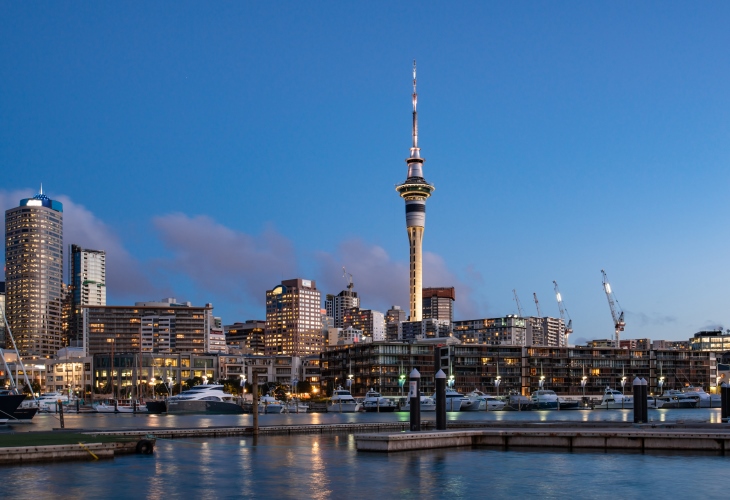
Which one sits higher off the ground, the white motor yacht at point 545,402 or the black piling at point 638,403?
the black piling at point 638,403

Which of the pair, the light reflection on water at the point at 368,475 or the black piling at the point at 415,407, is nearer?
the light reflection on water at the point at 368,475

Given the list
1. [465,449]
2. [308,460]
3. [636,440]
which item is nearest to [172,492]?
[308,460]

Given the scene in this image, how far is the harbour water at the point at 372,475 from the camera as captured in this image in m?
40.5

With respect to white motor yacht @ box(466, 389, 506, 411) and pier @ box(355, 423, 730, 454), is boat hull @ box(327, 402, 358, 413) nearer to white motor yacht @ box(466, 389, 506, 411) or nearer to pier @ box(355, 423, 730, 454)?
white motor yacht @ box(466, 389, 506, 411)

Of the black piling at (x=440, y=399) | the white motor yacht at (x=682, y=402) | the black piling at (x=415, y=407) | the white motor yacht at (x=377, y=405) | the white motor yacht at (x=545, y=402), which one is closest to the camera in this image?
the black piling at (x=415, y=407)

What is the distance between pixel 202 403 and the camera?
124500 millimetres

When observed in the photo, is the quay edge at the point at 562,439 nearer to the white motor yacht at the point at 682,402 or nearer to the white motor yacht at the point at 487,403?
the white motor yacht at the point at 487,403

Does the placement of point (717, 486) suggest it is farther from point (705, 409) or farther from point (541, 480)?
point (705, 409)

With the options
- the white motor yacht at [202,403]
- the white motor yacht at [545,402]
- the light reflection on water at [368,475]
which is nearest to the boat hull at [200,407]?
the white motor yacht at [202,403]

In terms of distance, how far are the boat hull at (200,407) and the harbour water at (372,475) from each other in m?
67.7

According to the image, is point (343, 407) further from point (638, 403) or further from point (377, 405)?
point (638, 403)

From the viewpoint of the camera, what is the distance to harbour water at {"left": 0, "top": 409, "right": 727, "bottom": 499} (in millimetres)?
40469

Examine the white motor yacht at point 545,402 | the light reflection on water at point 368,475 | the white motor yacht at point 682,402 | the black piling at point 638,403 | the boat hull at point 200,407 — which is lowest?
the white motor yacht at point 682,402

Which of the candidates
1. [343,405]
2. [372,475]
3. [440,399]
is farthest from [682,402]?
[372,475]
